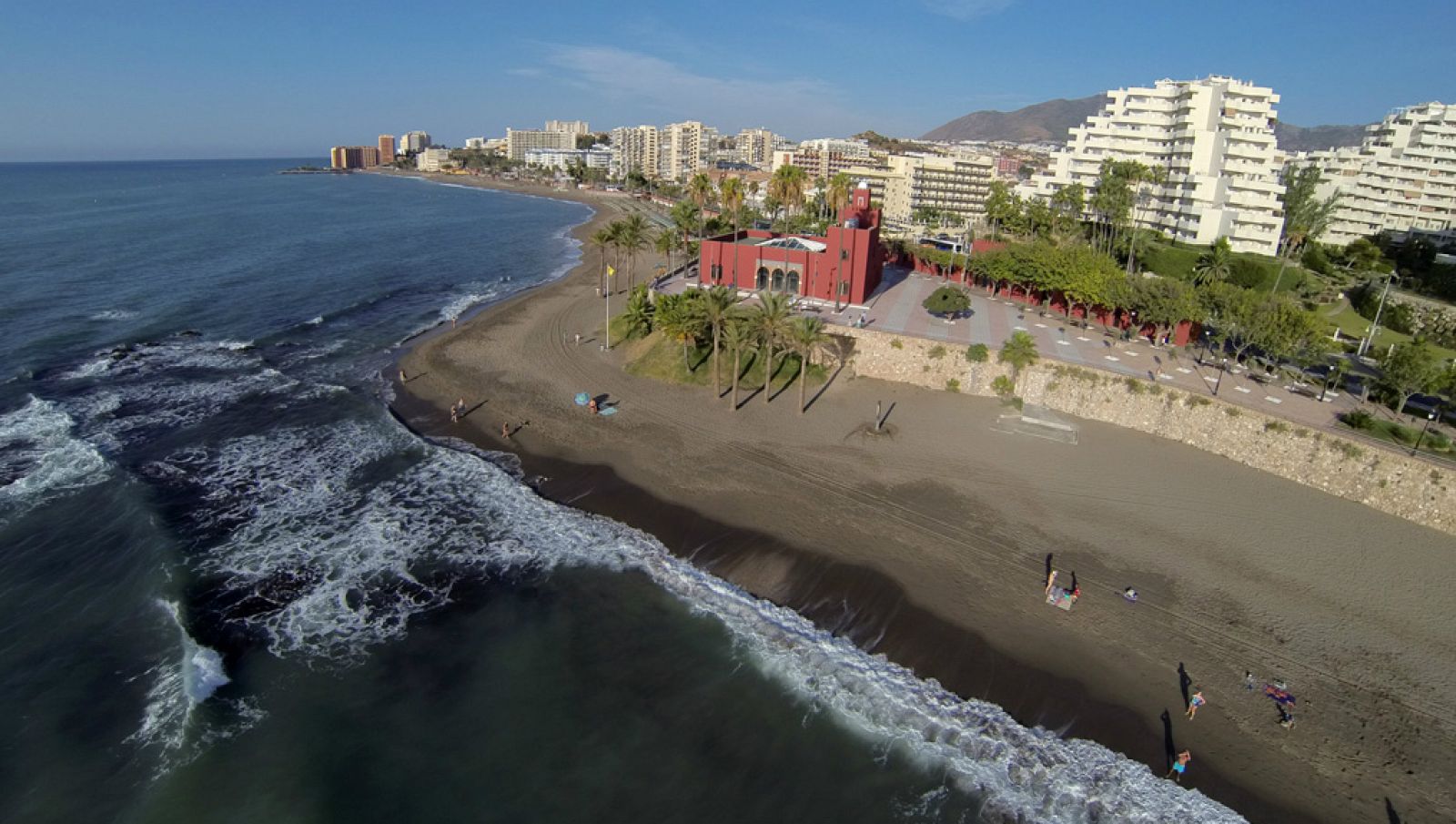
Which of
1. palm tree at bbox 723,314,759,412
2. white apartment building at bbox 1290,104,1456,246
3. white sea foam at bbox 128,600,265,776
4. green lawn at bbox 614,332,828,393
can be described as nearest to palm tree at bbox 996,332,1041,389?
green lawn at bbox 614,332,828,393

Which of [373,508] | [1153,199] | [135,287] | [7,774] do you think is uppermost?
[1153,199]

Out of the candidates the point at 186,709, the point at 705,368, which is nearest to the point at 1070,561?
the point at 705,368

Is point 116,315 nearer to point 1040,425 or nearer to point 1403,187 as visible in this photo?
point 1040,425

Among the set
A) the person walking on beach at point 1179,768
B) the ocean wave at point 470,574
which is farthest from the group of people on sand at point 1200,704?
the ocean wave at point 470,574

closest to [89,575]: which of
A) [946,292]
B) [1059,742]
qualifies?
[1059,742]

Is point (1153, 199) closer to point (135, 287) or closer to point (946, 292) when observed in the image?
point (946, 292)

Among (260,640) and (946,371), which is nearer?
(260,640)
